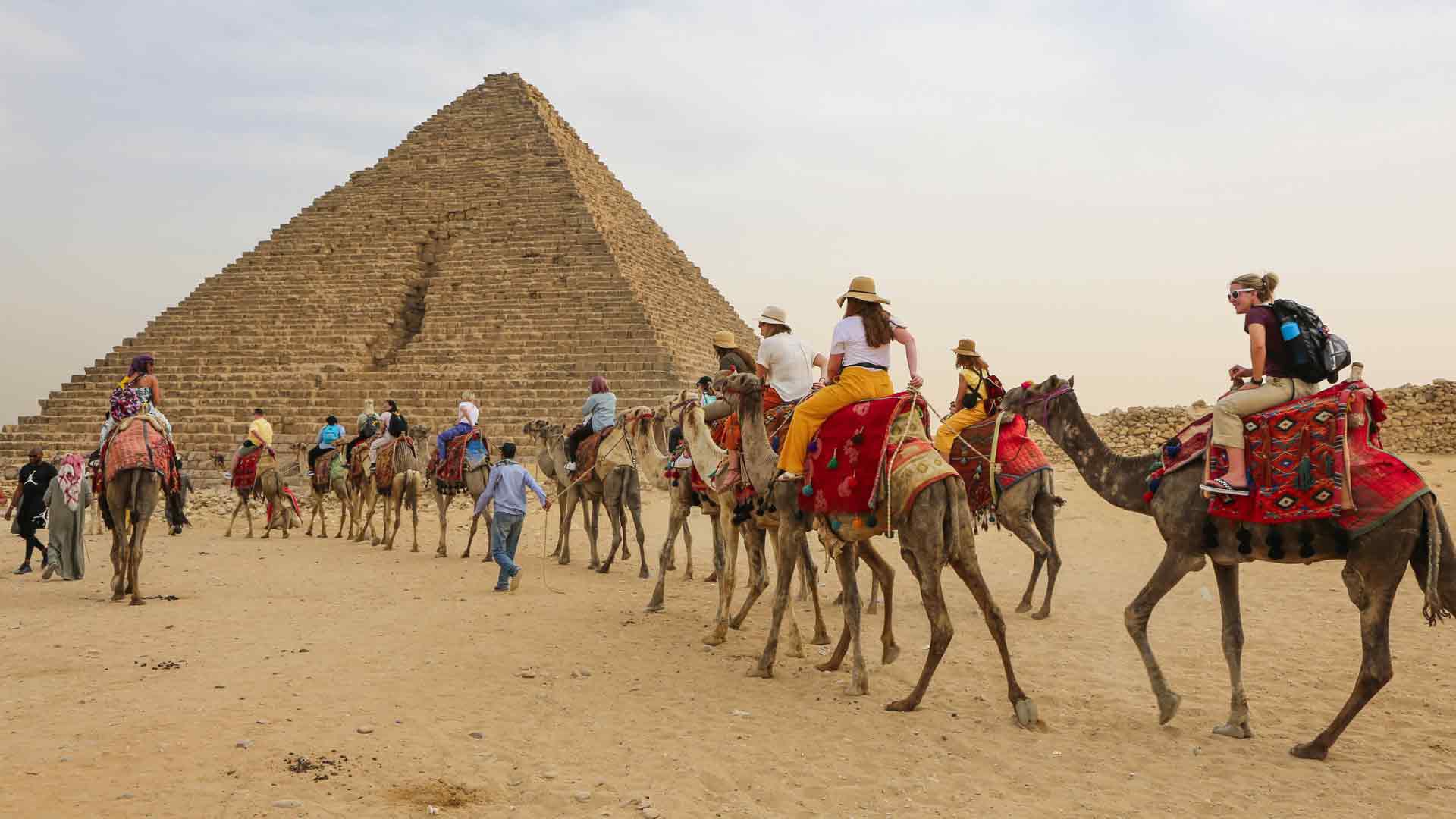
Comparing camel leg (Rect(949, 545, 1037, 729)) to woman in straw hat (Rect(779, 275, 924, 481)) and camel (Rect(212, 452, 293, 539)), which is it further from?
camel (Rect(212, 452, 293, 539))

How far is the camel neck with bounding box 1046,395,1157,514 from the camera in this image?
556cm

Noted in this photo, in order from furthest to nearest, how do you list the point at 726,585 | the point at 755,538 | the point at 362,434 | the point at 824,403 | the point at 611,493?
1. the point at 362,434
2. the point at 611,493
3. the point at 726,585
4. the point at 755,538
5. the point at 824,403

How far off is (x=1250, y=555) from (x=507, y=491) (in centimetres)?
614

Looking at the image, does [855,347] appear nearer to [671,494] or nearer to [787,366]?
[787,366]

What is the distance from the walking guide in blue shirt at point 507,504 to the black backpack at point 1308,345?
5.96m

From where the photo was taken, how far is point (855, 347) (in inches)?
217

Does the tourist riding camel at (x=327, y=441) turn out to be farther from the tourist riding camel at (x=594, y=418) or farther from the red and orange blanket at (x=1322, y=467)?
the red and orange blanket at (x=1322, y=467)

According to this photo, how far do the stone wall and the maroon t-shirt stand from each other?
1556 cm

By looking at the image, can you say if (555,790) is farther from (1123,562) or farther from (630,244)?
(630,244)

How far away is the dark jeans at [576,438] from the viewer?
10945mm

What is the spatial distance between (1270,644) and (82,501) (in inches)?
406

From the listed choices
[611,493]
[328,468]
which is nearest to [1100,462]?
[611,493]

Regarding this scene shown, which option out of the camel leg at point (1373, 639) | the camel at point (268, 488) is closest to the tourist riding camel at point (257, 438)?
the camel at point (268, 488)

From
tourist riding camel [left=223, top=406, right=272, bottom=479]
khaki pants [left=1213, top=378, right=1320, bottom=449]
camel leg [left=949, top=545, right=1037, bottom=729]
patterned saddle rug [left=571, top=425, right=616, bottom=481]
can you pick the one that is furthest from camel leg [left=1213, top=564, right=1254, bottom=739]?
tourist riding camel [left=223, top=406, right=272, bottom=479]
